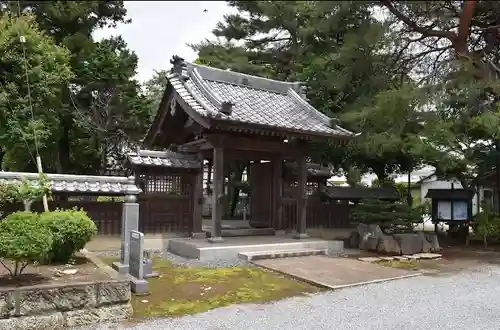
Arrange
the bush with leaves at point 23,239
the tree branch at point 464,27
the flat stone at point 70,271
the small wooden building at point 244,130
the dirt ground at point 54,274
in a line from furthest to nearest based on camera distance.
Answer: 1. the small wooden building at point 244,130
2. the tree branch at point 464,27
3. the flat stone at point 70,271
4. the dirt ground at point 54,274
5. the bush with leaves at point 23,239

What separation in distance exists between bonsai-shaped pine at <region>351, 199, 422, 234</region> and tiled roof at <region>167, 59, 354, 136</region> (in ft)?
7.33

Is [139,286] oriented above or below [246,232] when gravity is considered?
below

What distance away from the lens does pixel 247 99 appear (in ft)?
41.4

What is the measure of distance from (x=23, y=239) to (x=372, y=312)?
189 inches

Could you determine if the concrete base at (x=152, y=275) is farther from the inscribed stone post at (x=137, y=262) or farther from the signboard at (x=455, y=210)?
the signboard at (x=455, y=210)

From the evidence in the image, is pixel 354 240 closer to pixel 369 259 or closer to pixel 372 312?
pixel 369 259

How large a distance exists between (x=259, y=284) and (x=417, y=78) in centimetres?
867

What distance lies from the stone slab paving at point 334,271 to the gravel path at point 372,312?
421mm

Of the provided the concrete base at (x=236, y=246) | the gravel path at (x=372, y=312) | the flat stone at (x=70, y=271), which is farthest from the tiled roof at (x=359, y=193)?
the flat stone at (x=70, y=271)

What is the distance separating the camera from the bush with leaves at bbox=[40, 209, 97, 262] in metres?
7.16

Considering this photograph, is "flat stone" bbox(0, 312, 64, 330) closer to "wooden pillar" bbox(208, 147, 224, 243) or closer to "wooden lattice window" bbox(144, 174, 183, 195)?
"wooden pillar" bbox(208, 147, 224, 243)

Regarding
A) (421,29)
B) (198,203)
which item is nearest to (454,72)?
(421,29)

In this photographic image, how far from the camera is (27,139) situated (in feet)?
51.5

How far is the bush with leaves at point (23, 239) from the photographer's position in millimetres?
5383
